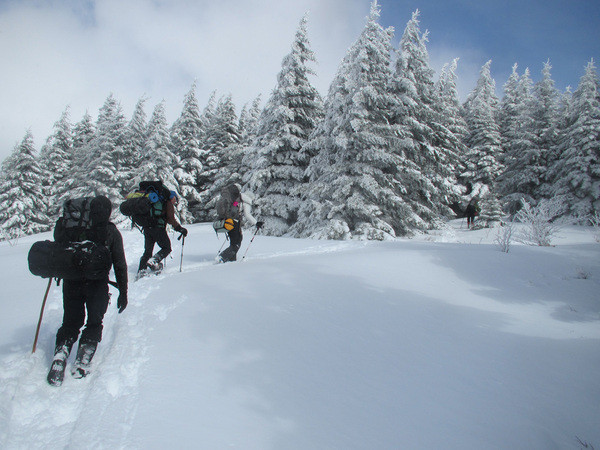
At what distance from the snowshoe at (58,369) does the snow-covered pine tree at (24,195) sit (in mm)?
31518

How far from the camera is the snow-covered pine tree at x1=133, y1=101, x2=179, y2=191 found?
22.3 meters

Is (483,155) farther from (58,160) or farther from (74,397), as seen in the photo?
(58,160)

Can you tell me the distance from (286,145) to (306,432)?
53.5ft

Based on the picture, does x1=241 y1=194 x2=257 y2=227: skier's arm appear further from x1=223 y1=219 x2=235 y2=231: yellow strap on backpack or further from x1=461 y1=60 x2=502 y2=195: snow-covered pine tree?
x1=461 y1=60 x2=502 y2=195: snow-covered pine tree

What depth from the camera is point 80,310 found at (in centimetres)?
310

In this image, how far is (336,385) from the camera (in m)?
2.55

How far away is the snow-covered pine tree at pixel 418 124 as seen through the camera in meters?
16.2

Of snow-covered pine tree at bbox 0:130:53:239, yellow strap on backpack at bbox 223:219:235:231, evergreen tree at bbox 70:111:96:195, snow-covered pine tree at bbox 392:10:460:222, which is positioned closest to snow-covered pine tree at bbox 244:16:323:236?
snow-covered pine tree at bbox 392:10:460:222

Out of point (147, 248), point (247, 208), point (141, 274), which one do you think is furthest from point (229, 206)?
point (141, 274)

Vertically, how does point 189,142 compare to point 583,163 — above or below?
above

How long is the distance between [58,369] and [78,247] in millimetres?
1055

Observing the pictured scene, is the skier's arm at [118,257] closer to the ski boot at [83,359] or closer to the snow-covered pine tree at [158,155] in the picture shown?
the ski boot at [83,359]

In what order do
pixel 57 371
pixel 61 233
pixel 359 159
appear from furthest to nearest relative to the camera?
pixel 359 159, pixel 61 233, pixel 57 371


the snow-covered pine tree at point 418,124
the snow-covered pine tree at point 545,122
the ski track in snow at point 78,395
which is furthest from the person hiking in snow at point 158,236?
the snow-covered pine tree at point 545,122
